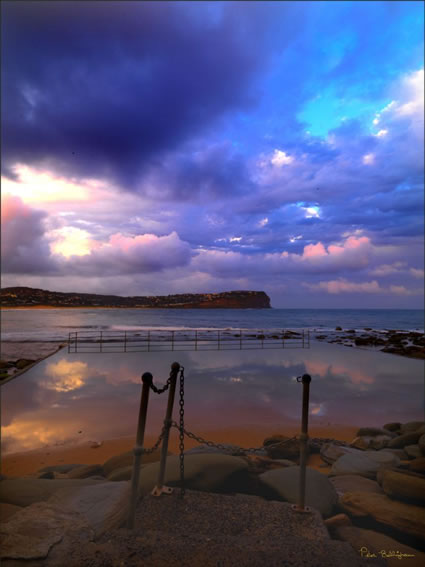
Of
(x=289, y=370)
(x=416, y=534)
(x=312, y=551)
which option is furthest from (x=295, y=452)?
(x=289, y=370)

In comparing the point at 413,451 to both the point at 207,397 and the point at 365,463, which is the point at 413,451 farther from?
the point at 207,397

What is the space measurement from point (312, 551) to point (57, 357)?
18.3 metres

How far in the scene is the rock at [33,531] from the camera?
322 centimetres

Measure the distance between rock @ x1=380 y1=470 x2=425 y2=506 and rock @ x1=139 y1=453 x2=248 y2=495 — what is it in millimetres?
1763

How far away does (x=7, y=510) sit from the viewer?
4.22 metres

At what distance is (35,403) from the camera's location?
9.77m

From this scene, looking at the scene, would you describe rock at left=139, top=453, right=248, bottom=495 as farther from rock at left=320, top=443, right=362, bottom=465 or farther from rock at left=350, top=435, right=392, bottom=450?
rock at left=350, top=435, right=392, bottom=450

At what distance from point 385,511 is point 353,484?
0.93 meters

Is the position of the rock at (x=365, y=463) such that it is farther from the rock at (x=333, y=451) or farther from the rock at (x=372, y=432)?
the rock at (x=372, y=432)

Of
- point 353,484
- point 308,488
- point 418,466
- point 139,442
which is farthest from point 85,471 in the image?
point 418,466

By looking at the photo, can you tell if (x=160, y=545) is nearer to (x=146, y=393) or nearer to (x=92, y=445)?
(x=146, y=393)

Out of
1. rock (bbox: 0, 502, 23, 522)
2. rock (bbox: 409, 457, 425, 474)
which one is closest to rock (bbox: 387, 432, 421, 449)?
rock (bbox: 409, 457, 425, 474)

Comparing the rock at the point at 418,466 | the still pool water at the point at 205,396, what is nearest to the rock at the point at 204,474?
the rock at the point at 418,466

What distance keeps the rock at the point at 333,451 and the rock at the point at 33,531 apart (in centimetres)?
415
